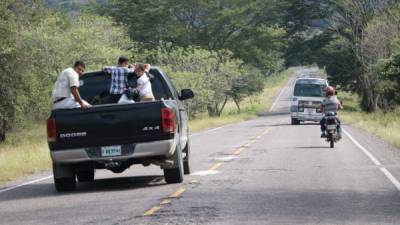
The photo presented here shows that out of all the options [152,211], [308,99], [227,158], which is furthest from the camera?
[308,99]

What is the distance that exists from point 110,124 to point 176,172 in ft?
5.10

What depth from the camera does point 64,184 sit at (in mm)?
14852

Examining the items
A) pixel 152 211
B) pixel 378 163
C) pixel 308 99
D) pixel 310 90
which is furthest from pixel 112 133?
pixel 310 90

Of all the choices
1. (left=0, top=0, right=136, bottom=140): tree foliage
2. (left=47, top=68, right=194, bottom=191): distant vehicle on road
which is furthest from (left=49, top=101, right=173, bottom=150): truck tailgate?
(left=0, top=0, right=136, bottom=140): tree foliage

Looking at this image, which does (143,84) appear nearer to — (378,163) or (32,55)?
(378,163)

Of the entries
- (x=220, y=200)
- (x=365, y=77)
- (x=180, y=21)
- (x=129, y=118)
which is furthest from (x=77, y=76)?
(x=180, y=21)

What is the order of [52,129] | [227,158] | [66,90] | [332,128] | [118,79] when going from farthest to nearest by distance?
1. [332,128]
2. [227,158]
3. [118,79]
4. [66,90]
5. [52,129]

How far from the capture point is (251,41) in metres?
75.9

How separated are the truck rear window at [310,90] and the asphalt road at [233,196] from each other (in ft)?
84.3

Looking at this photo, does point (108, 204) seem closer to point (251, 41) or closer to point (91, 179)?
point (91, 179)

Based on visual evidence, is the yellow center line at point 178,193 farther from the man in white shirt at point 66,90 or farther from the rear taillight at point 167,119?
the man in white shirt at point 66,90

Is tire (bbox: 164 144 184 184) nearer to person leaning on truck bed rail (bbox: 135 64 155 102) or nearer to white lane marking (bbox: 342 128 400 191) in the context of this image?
person leaning on truck bed rail (bbox: 135 64 155 102)

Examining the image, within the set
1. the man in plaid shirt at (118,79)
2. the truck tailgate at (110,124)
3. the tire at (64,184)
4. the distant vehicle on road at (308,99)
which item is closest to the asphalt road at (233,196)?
the tire at (64,184)

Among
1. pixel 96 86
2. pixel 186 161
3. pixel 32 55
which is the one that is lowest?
pixel 186 161
